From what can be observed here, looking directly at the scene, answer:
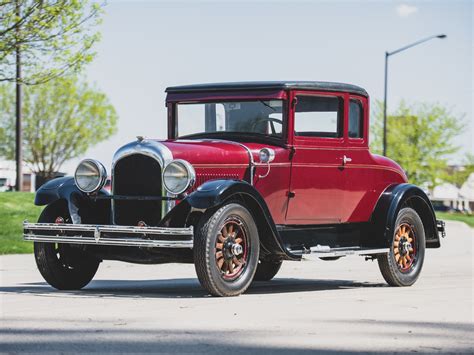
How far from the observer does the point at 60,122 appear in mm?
58781

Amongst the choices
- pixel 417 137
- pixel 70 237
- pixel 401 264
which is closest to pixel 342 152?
pixel 401 264

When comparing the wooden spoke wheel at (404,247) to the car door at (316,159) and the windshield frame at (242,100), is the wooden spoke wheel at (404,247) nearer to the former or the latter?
the car door at (316,159)

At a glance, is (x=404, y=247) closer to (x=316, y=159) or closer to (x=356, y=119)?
(x=356, y=119)

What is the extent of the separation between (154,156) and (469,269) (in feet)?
23.1

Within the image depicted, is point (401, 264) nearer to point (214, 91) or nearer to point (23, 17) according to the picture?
point (214, 91)

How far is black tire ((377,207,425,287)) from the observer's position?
41.7 ft

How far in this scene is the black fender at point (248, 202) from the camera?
10289mm

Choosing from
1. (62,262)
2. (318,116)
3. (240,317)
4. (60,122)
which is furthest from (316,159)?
(60,122)

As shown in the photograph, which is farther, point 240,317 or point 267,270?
point 267,270

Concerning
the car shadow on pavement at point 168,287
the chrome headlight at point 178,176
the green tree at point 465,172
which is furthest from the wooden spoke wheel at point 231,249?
the green tree at point 465,172

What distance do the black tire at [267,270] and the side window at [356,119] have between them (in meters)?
2.05

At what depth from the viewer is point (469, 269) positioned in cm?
1627

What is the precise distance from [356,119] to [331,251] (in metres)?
1.83

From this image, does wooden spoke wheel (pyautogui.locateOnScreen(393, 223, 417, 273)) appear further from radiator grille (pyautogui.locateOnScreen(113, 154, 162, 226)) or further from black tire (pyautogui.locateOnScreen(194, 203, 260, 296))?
radiator grille (pyautogui.locateOnScreen(113, 154, 162, 226))
